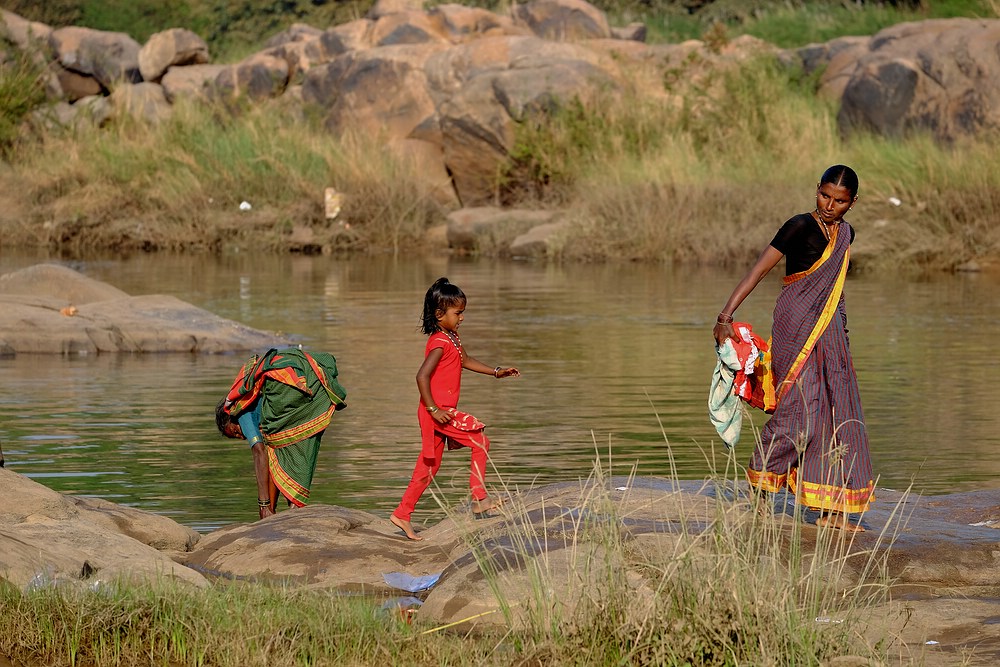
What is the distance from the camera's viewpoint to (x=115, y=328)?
15125 millimetres

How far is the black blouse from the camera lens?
688cm

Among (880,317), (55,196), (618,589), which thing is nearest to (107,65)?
(55,196)

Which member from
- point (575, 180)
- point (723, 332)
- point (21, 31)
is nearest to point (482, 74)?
point (575, 180)

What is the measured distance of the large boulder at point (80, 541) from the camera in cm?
620

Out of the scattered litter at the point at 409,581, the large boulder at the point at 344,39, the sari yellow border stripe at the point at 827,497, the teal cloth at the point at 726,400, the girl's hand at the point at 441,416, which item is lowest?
the scattered litter at the point at 409,581

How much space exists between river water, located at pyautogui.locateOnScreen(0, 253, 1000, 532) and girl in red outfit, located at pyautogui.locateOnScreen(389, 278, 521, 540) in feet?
0.95

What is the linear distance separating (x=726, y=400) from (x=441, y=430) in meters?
1.32

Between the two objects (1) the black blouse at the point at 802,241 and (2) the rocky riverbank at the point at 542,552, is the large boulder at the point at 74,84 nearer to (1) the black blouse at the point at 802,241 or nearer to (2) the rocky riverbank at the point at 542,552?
(2) the rocky riverbank at the point at 542,552

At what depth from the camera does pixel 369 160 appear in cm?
2880

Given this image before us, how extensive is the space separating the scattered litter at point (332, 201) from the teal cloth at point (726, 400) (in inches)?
Result: 879

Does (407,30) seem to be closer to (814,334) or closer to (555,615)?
Answer: (814,334)

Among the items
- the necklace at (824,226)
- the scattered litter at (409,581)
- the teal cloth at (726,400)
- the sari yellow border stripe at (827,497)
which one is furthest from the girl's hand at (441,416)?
the necklace at (824,226)

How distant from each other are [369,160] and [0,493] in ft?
71.3

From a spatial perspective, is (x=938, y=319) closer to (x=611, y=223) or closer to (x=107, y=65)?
(x=611, y=223)
